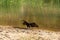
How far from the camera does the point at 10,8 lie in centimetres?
1052

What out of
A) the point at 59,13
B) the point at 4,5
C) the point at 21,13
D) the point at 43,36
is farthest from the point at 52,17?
the point at 43,36

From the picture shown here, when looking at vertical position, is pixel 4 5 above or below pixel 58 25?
above

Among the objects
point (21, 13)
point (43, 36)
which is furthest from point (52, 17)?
point (43, 36)

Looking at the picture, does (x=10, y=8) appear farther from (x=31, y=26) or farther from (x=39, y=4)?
(x=31, y=26)

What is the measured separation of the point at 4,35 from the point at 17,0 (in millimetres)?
5181

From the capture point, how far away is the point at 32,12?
408 inches

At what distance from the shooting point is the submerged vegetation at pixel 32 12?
932 cm

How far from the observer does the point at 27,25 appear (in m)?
8.02

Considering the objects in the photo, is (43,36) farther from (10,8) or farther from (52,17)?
(10,8)

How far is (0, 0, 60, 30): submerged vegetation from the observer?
30.6 ft

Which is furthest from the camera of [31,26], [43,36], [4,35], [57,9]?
[57,9]

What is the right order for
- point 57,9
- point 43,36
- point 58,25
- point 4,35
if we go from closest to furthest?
1. point 4,35
2. point 43,36
3. point 58,25
4. point 57,9

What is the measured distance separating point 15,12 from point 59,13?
196 cm

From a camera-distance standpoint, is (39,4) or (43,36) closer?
(43,36)
